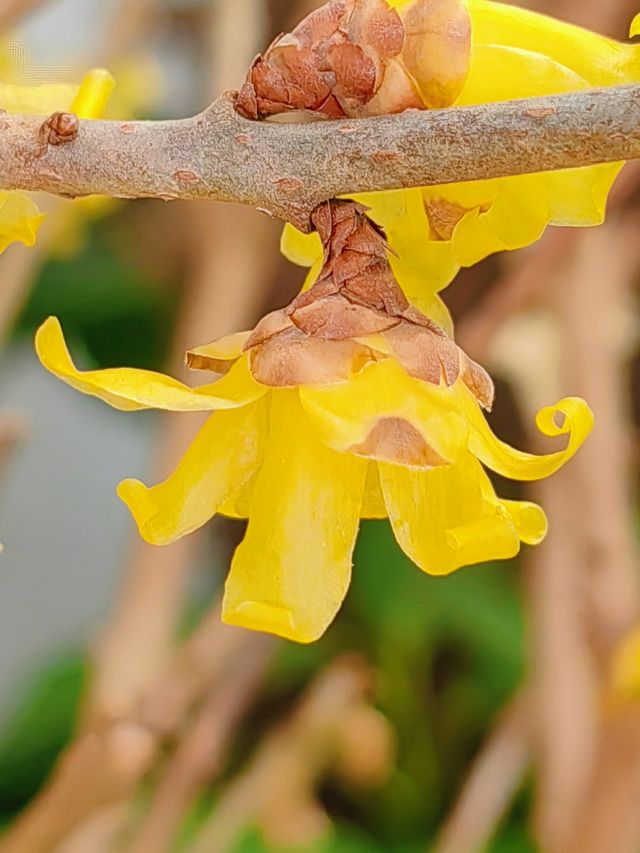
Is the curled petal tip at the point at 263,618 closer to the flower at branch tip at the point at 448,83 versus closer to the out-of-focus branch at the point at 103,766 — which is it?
the flower at branch tip at the point at 448,83

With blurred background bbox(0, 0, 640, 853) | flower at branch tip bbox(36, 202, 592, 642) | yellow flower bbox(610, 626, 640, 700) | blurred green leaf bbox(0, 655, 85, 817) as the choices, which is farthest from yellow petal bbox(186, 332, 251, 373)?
blurred green leaf bbox(0, 655, 85, 817)

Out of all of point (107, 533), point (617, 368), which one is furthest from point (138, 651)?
point (107, 533)

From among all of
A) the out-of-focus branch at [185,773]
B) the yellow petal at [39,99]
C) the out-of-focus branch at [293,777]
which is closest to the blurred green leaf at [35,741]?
the out-of-focus branch at [293,777]

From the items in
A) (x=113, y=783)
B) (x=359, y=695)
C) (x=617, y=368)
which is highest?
(x=113, y=783)

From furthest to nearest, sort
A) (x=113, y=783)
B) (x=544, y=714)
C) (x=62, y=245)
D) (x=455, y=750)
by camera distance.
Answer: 1. (x=455, y=750)
2. (x=62, y=245)
3. (x=544, y=714)
4. (x=113, y=783)

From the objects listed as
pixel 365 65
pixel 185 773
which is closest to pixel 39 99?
pixel 365 65

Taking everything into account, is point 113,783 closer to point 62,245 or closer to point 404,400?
point 404,400
